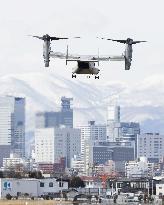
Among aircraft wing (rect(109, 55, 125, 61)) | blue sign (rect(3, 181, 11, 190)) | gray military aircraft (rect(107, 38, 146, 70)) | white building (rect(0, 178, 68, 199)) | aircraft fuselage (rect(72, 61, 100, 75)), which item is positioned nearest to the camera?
gray military aircraft (rect(107, 38, 146, 70))

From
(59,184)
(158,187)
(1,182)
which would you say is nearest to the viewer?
(1,182)

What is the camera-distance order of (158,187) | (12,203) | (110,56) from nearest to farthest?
(110,56) < (12,203) < (158,187)

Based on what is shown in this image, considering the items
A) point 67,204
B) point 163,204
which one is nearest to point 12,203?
point 67,204

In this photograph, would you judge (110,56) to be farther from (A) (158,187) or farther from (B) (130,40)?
(A) (158,187)

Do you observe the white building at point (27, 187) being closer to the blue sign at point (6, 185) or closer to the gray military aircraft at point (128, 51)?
the blue sign at point (6, 185)

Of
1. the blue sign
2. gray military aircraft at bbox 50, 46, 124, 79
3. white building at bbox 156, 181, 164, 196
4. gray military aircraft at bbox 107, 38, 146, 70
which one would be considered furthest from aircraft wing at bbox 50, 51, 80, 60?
white building at bbox 156, 181, 164, 196

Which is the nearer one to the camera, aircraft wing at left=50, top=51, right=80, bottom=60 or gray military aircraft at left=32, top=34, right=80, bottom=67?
aircraft wing at left=50, top=51, right=80, bottom=60

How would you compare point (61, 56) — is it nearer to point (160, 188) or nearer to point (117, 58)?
point (117, 58)

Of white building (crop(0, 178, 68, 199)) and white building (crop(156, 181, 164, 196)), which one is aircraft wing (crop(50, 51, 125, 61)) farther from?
white building (crop(156, 181, 164, 196))

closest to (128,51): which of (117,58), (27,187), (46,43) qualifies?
(117,58)
